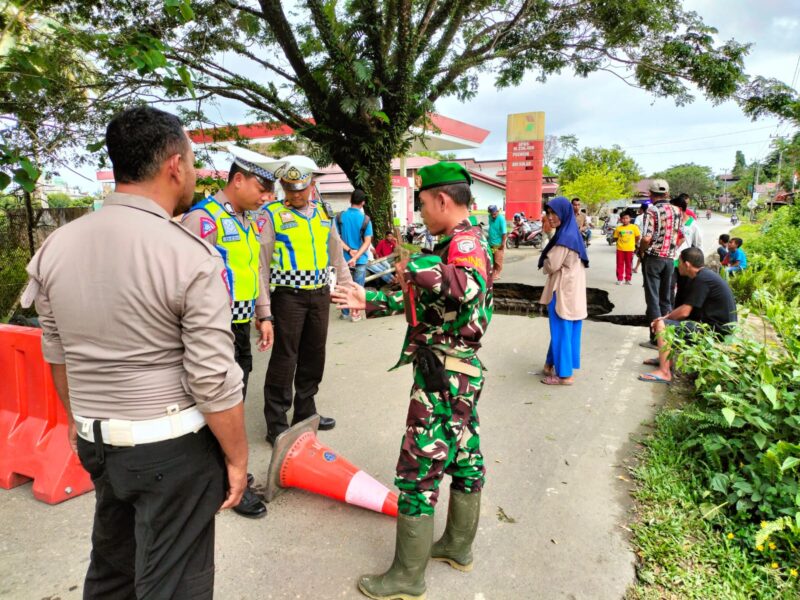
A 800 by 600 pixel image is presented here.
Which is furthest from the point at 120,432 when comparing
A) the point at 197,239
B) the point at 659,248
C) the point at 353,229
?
the point at 353,229

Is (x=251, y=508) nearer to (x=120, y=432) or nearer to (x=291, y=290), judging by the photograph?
(x=291, y=290)

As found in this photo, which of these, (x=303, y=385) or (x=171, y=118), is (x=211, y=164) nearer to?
(x=303, y=385)

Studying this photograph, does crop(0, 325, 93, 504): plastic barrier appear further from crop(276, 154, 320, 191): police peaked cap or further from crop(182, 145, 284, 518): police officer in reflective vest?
crop(276, 154, 320, 191): police peaked cap

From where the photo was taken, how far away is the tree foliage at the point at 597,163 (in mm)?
47750

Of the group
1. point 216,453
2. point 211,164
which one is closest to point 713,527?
point 216,453

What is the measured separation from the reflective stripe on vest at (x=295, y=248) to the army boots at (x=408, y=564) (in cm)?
176

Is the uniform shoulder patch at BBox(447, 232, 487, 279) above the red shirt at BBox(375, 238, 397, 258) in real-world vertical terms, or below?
above

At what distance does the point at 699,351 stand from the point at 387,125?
6.06 metres

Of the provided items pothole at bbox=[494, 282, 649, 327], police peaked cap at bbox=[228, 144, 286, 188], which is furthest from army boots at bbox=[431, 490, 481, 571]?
pothole at bbox=[494, 282, 649, 327]

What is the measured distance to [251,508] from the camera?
8.82ft

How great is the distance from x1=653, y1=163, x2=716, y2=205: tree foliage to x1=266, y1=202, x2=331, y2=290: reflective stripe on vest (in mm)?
92545

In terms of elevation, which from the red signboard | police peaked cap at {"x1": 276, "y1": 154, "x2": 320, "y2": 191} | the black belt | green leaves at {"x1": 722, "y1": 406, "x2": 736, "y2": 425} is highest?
the red signboard

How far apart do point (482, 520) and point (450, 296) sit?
156 centimetres

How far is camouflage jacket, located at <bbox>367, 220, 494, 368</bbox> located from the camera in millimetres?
1796
